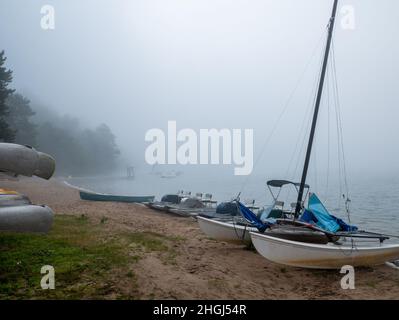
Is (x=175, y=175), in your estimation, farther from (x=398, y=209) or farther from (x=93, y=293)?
(x=93, y=293)

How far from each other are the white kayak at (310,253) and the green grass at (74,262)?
3.92 m

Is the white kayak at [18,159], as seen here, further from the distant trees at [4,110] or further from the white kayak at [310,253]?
the distant trees at [4,110]

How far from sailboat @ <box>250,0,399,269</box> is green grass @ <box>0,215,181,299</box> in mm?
4112

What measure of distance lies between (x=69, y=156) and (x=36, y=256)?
391ft

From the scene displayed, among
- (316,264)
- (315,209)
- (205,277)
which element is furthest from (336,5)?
(205,277)

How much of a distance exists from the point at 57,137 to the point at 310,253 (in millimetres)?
116232

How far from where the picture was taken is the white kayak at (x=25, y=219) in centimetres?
1077

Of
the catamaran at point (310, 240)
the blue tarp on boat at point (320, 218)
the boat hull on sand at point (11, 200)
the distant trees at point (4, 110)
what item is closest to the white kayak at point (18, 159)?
the boat hull on sand at point (11, 200)

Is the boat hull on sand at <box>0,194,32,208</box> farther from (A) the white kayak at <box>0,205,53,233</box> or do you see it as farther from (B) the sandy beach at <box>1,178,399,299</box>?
(B) the sandy beach at <box>1,178,399,299</box>

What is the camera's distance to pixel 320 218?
47.9 ft

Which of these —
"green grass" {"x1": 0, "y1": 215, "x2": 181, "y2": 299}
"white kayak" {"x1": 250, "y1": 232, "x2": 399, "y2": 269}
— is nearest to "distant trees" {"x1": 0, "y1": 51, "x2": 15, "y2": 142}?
"green grass" {"x1": 0, "y1": 215, "x2": 181, "y2": 299}

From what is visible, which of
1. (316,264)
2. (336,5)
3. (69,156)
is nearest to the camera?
(316,264)
